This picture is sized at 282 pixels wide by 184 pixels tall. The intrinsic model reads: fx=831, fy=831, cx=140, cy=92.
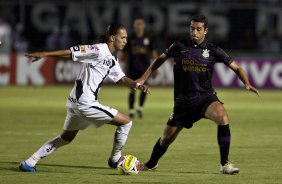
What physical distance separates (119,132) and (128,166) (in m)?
0.65

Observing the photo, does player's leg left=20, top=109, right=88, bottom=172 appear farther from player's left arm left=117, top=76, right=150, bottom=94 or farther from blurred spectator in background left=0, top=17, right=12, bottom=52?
blurred spectator in background left=0, top=17, right=12, bottom=52

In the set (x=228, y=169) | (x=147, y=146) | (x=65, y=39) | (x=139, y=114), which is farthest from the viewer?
(x=65, y=39)

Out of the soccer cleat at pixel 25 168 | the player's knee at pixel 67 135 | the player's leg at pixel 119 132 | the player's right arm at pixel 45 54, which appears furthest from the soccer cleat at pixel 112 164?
the player's right arm at pixel 45 54

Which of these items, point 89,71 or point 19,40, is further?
point 19,40

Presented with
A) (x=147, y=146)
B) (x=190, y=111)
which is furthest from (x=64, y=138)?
(x=147, y=146)

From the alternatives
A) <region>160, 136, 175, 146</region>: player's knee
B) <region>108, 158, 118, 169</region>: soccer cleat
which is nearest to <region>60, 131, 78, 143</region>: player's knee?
<region>108, 158, 118, 169</region>: soccer cleat

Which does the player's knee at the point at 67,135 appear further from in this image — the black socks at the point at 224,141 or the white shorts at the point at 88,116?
the black socks at the point at 224,141

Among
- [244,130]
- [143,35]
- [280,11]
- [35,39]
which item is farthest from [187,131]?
[35,39]

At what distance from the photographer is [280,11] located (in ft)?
105

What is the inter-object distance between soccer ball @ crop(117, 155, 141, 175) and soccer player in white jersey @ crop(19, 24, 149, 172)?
0.54m

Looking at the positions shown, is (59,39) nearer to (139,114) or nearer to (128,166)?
(139,114)

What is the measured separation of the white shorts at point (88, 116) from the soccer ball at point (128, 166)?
0.59 meters

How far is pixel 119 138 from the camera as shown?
456 inches

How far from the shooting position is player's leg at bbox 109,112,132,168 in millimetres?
11381
